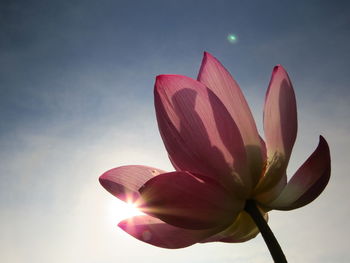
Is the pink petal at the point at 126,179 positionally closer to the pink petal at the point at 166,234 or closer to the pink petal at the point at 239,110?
the pink petal at the point at 166,234

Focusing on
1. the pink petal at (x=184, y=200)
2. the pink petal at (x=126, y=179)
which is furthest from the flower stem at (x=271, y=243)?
the pink petal at (x=126, y=179)

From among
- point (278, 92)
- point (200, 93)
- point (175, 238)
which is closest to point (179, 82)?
point (200, 93)

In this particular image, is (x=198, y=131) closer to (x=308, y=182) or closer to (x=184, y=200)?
(x=184, y=200)

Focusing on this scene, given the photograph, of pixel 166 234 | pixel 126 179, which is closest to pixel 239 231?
pixel 166 234

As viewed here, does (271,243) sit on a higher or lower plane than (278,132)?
lower

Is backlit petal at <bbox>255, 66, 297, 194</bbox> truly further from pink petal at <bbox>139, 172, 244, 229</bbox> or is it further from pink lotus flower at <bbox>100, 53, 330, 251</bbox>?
pink petal at <bbox>139, 172, 244, 229</bbox>

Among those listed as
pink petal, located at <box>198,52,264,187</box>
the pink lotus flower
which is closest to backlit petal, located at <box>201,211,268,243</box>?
the pink lotus flower

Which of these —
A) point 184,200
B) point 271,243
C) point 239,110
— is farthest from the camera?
point 239,110
